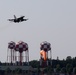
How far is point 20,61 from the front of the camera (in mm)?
163250

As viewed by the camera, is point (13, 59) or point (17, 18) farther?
point (13, 59)

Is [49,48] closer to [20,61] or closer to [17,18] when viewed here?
[20,61]

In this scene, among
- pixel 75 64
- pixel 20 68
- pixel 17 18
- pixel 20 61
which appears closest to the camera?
pixel 17 18

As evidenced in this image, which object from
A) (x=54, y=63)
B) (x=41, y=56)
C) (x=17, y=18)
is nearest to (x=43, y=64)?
(x=41, y=56)

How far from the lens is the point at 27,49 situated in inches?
6299

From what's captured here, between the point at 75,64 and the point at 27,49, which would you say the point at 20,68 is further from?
the point at 75,64

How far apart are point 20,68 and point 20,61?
33.3ft

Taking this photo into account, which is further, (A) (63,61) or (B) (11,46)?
(A) (63,61)

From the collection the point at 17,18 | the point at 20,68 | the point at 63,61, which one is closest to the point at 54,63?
the point at 63,61

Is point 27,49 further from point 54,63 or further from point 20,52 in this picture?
point 54,63

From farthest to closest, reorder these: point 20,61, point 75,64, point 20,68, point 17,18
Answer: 1. point 75,64
2. point 20,61
3. point 20,68
4. point 17,18

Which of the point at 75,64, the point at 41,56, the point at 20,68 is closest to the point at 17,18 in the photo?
the point at 20,68

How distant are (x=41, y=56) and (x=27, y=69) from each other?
8.55 m

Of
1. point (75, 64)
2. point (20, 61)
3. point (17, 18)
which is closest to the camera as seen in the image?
point (17, 18)
